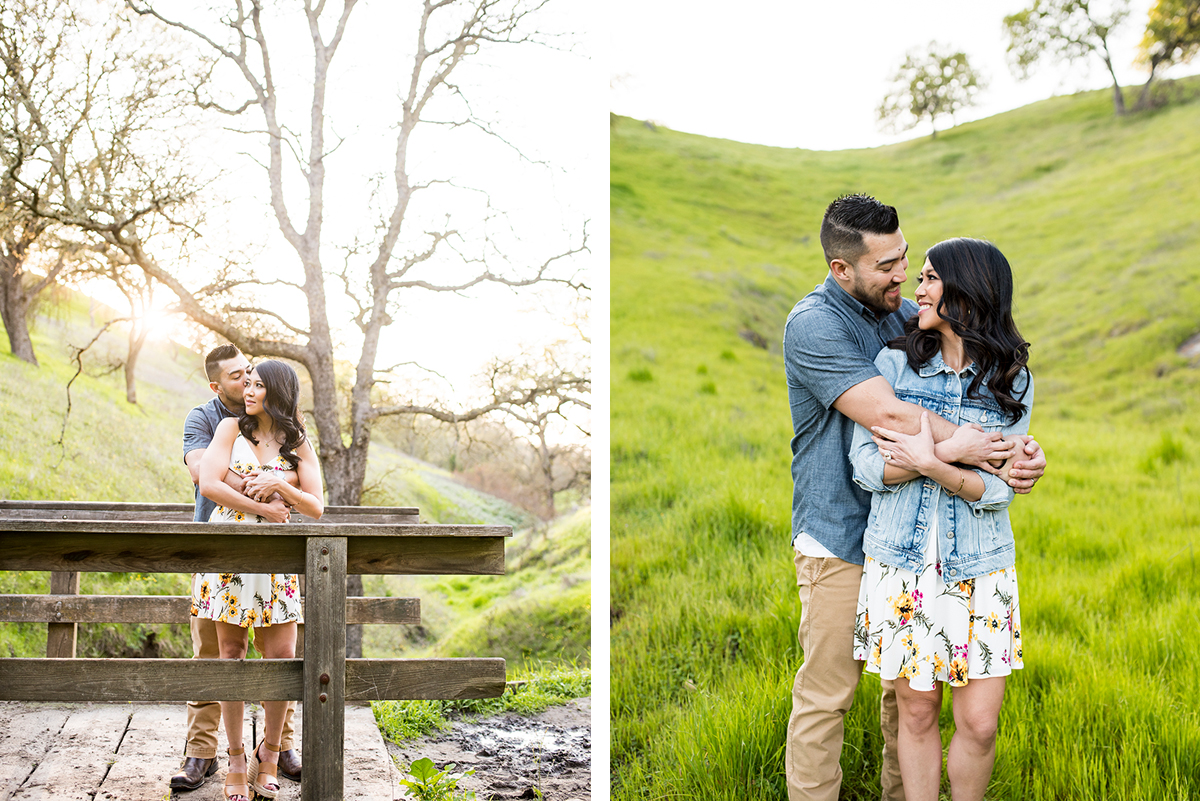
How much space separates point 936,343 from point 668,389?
465 centimetres

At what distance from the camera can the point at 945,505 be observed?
5.85 feet

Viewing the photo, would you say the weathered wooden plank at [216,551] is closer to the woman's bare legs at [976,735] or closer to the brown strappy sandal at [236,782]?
the brown strappy sandal at [236,782]

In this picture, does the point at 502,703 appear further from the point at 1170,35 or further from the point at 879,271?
the point at 1170,35

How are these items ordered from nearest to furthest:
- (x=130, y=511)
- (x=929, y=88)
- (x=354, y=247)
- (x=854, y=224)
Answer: (x=854, y=224), (x=130, y=511), (x=354, y=247), (x=929, y=88)

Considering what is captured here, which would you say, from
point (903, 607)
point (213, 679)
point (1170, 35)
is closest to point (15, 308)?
point (213, 679)

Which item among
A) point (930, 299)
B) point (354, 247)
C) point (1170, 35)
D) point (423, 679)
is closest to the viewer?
point (930, 299)

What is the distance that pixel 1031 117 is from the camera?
15.2 meters

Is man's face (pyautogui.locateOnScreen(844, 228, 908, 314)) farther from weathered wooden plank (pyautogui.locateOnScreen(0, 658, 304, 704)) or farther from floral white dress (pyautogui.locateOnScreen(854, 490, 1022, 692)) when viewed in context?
weathered wooden plank (pyautogui.locateOnScreen(0, 658, 304, 704))

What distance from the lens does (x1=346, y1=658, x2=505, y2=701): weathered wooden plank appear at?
2131 millimetres

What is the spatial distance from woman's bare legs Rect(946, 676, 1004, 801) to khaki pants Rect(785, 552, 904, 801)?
0.25m

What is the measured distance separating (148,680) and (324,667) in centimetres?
45

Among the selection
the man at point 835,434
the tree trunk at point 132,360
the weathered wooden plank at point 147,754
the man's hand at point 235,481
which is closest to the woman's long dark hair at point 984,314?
the man at point 835,434

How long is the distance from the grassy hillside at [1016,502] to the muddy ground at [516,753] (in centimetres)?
69

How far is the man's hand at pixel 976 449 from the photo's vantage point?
1697 millimetres
